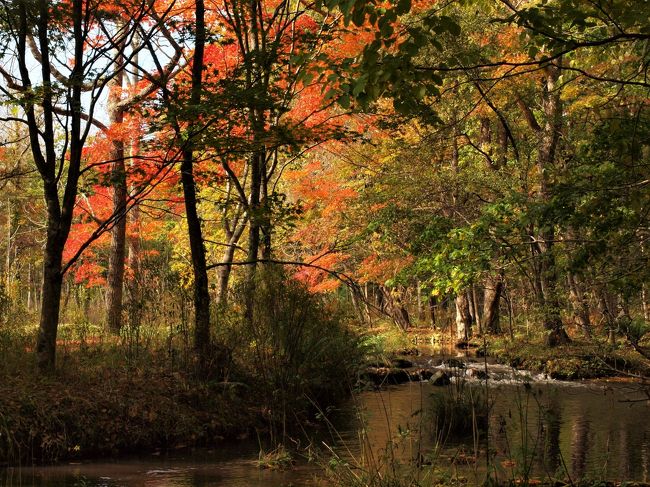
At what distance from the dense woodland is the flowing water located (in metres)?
1.28

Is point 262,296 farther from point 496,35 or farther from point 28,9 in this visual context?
point 496,35

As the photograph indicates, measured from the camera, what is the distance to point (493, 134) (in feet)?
83.5

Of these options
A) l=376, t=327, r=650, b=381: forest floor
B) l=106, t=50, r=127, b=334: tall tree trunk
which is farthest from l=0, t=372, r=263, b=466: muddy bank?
l=106, t=50, r=127, b=334: tall tree trunk

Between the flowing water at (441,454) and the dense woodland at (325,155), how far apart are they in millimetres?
1277

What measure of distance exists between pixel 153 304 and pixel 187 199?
1.69m

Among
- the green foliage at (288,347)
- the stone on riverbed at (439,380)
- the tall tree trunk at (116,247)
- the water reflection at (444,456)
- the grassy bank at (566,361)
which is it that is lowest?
the water reflection at (444,456)

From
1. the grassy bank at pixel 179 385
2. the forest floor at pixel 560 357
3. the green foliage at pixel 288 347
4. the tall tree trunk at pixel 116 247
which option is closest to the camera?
the grassy bank at pixel 179 385

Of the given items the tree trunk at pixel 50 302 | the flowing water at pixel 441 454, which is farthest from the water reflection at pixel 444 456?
the tree trunk at pixel 50 302

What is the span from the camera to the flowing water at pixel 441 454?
570cm

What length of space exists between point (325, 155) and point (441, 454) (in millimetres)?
16901

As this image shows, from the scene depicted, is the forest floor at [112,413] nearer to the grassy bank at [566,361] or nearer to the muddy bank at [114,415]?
the muddy bank at [114,415]

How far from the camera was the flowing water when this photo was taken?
18.7 ft

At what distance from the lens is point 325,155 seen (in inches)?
911

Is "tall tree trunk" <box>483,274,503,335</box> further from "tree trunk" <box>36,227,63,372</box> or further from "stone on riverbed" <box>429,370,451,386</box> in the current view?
"tree trunk" <box>36,227,63,372</box>
